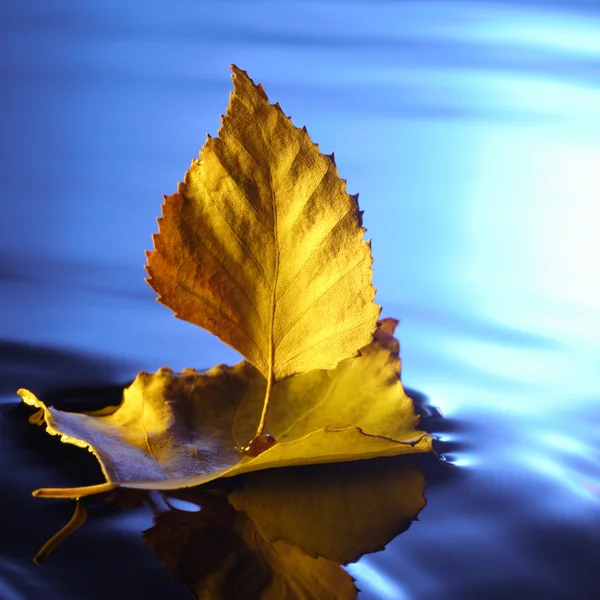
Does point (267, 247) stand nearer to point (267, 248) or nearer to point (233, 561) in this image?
point (267, 248)

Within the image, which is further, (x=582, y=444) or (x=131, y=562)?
(x=582, y=444)

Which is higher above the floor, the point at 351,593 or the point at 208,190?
the point at 208,190

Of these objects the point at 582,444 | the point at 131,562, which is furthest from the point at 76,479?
the point at 582,444

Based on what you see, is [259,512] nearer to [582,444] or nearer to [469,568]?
[469,568]

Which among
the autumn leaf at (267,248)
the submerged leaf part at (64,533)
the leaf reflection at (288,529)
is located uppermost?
the autumn leaf at (267,248)

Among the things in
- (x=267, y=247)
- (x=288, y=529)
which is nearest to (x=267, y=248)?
(x=267, y=247)
